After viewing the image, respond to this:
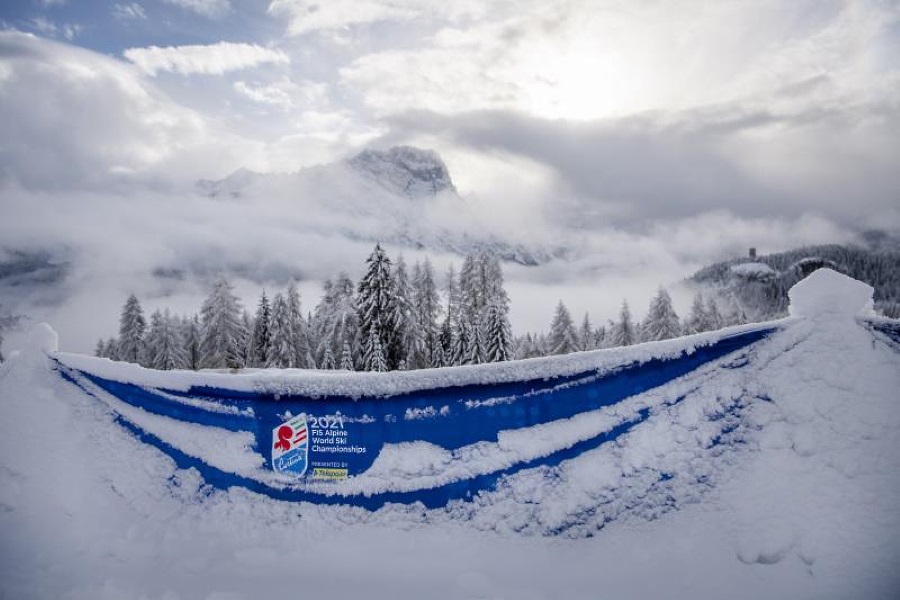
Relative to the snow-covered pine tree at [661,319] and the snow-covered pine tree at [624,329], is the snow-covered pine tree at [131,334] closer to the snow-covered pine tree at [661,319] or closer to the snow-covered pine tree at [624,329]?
the snow-covered pine tree at [624,329]

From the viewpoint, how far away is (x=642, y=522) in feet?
12.9

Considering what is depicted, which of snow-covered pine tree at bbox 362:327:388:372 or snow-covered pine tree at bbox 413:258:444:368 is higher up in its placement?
snow-covered pine tree at bbox 413:258:444:368

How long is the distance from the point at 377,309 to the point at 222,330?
1699cm

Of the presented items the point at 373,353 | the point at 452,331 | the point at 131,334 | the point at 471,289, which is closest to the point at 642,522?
the point at 373,353

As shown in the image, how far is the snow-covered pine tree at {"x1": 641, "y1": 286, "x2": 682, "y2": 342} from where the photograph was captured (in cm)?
4584

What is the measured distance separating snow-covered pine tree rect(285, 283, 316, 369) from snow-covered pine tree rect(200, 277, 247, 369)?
13.8 feet

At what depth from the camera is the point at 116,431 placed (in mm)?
5551

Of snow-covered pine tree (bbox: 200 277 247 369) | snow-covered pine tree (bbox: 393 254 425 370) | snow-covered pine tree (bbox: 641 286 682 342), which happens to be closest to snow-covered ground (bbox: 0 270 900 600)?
snow-covered pine tree (bbox: 393 254 425 370)

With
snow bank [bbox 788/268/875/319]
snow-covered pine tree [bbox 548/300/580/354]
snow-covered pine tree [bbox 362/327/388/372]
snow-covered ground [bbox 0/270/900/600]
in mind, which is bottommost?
snow-covered ground [bbox 0/270/900/600]

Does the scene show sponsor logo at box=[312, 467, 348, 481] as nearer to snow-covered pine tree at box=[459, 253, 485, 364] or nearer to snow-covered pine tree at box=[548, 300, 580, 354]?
snow-covered pine tree at box=[459, 253, 485, 364]

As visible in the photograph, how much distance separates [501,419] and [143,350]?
55461 mm

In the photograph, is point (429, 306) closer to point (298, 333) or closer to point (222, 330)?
point (298, 333)

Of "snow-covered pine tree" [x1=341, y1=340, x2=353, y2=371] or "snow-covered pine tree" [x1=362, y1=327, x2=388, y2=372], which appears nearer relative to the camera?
"snow-covered pine tree" [x1=362, y1=327, x2=388, y2=372]

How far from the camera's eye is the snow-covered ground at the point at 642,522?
3438 millimetres
